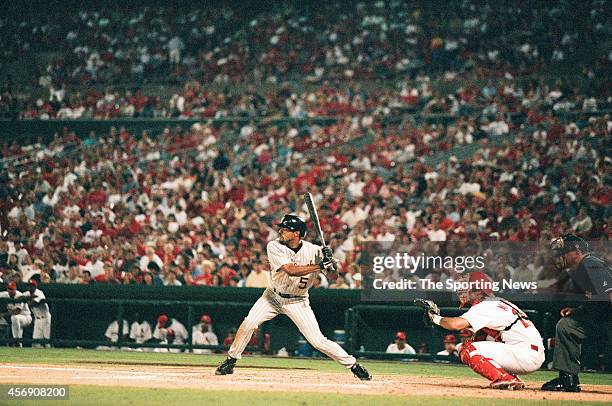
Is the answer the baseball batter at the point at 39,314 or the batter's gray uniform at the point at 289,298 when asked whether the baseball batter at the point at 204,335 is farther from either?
the batter's gray uniform at the point at 289,298

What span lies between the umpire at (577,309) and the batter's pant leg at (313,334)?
1.96m

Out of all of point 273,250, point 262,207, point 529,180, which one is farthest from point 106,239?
point 273,250

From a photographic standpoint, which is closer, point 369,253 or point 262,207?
point 369,253

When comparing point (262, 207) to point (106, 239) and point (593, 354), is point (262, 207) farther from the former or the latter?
point (593, 354)

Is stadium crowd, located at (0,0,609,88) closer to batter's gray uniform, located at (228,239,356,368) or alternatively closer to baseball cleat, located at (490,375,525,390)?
batter's gray uniform, located at (228,239,356,368)

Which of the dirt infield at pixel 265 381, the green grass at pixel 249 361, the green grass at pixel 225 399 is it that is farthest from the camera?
the green grass at pixel 249 361

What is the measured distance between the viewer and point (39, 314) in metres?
14.9

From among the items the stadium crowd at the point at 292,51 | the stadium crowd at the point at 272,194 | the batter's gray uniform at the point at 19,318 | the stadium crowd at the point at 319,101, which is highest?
the stadium crowd at the point at 292,51

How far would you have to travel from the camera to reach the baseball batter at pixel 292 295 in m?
9.61

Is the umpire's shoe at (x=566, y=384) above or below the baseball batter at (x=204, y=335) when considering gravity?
below

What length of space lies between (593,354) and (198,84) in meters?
18.2

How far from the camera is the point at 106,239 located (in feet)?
59.3

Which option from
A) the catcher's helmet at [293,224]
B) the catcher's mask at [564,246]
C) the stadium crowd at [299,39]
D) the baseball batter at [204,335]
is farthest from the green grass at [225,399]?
the stadium crowd at [299,39]

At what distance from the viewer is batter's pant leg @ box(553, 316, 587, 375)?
9.13m
